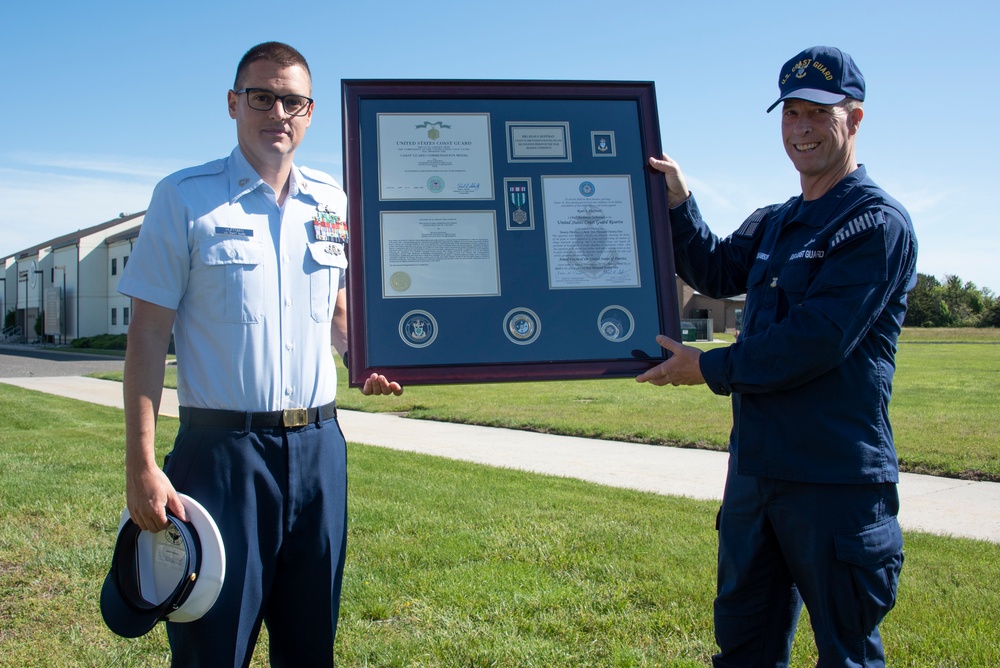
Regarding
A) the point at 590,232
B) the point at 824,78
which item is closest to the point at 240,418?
the point at 590,232

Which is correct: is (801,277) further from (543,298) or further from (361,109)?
(361,109)

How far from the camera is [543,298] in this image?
11.2ft

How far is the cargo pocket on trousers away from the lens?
8.00ft

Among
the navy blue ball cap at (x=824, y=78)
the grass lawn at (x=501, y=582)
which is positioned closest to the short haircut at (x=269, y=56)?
the navy blue ball cap at (x=824, y=78)

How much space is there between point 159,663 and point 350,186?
85.0 inches

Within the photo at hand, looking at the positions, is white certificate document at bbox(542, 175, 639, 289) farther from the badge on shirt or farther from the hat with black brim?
the hat with black brim

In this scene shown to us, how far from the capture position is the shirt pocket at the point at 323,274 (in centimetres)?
268

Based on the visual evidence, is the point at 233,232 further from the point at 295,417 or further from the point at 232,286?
the point at 295,417

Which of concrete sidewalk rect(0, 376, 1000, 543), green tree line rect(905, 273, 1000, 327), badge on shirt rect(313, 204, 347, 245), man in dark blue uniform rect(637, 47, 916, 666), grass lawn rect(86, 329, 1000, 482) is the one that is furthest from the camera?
green tree line rect(905, 273, 1000, 327)

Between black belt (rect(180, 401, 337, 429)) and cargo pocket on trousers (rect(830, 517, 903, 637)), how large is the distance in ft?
5.40

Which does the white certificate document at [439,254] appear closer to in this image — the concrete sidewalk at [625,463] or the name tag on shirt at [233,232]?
the name tag on shirt at [233,232]

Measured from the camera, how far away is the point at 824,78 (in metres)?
2.65

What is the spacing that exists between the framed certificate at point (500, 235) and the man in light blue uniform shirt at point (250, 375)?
0.54m

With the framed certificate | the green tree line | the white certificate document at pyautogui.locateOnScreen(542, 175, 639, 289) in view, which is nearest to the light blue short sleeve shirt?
the framed certificate
